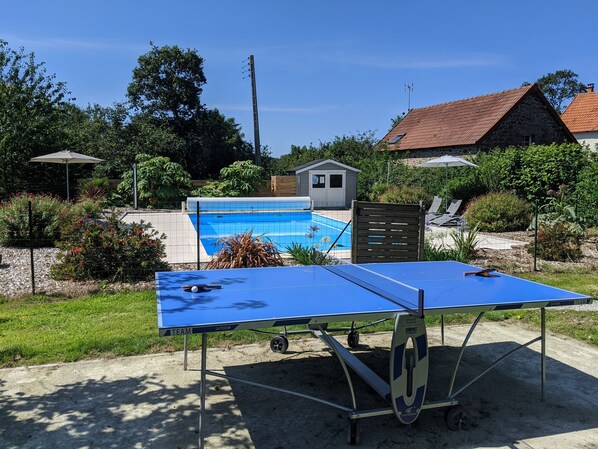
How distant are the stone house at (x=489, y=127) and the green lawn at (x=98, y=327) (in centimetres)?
1914

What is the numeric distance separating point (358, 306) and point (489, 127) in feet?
79.6

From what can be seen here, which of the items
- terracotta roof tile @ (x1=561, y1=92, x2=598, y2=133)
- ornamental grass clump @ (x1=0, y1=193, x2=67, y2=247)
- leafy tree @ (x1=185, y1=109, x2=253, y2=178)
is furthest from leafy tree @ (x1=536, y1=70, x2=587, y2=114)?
ornamental grass clump @ (x1=0, y1=193, x2=67, y2=247)

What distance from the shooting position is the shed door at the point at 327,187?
27.5 metres

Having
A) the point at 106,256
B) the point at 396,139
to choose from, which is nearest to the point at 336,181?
the point at 396,139

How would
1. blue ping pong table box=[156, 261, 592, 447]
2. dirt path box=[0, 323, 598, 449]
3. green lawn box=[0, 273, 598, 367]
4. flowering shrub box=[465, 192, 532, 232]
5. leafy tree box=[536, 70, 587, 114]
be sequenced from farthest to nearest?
leafy tree box=[536, 70, 587, 114] → flowering shrub box=[465, 192, 532, 232] → green lawn box=[0, 273, 598, 367] → dirt path box=[0, 323, 598, 449] → blue ping pong table box=[156, 261, 592, 447]

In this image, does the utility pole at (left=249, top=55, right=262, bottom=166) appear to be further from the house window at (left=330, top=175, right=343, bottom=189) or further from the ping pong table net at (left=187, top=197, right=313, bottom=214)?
the ping pong table net at (left=187, top=197, right=313, bottom=214)

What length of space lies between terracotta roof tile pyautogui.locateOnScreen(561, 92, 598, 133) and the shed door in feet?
63.1

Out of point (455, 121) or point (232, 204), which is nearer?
point (232, 204)

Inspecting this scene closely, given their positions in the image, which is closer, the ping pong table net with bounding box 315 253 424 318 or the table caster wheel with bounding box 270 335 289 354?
the ping pong table net with bounding box 315 253 424 318

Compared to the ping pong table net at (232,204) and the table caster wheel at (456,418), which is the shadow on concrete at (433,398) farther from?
the ping pong table net at (232,204)

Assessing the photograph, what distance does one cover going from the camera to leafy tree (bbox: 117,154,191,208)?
2466 centimetres

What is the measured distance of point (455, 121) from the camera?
94.2 feet

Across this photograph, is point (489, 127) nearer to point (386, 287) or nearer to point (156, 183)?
point (156, 183)

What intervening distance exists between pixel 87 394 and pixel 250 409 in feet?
4.75
